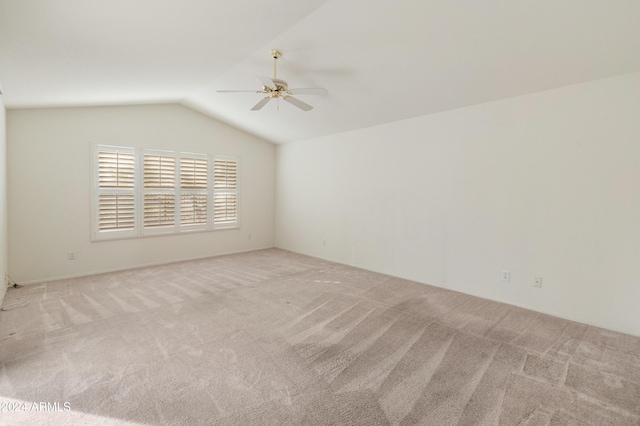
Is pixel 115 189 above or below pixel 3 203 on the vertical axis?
above

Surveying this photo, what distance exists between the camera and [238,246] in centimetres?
666

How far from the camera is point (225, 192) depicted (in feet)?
21.0

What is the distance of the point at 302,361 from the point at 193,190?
456 cm

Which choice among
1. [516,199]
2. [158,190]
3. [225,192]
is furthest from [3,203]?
[516,199]

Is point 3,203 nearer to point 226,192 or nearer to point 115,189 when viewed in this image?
point 115,189

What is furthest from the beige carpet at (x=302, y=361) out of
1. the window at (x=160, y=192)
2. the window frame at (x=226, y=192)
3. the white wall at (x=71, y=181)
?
the window frame at (x=226, y=192)

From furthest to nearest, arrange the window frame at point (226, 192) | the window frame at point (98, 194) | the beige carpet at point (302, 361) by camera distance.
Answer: the window frame at point (226, 192) < the window frame at point (98, 194) < the beige carpet at point (302, 361)

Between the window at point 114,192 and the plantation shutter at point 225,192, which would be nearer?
the window at point 114,192

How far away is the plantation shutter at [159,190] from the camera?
530 cm

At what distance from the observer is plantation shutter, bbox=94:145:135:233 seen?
4848 mm

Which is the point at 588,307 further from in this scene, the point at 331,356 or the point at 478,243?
the point at 331,356

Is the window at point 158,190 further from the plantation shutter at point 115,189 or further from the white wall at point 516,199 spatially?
the white wall at point 516,199

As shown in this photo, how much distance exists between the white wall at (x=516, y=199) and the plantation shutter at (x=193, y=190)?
2869 millimetres

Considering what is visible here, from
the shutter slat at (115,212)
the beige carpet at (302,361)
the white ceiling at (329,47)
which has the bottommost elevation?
the beige carpet at (302,361)
